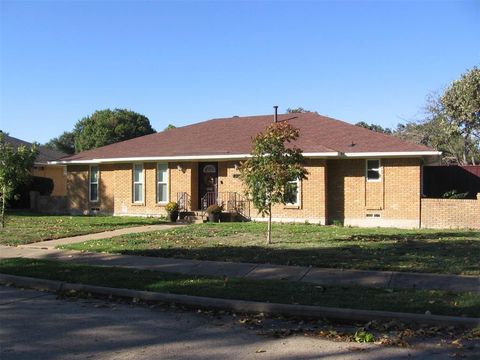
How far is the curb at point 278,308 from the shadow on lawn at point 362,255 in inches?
118

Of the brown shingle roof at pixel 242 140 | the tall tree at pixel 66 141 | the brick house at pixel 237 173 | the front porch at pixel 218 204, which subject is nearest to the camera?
the brick house at pixel 237 173

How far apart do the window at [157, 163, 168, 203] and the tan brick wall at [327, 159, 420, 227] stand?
7284mm

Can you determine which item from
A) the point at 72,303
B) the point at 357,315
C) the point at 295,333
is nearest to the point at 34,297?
the point at 72,303

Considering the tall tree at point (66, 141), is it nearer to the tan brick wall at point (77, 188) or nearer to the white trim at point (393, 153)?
the tan brick wall at point (77, 188)

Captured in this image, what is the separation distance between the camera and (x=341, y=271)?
381 inches

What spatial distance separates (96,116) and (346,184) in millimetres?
52370

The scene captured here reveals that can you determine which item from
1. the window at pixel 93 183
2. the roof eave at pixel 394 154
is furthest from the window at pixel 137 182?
the roof eave at pixel 394 154

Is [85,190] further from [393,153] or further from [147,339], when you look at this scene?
[147,339]

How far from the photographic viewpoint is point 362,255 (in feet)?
37.6

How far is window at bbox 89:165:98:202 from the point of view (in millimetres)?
26359

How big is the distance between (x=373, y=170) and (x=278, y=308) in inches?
562

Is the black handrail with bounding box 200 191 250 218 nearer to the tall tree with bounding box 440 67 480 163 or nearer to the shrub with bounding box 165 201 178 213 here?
the shrub with bounding box 165 201 178 213

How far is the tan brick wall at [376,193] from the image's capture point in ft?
65.2

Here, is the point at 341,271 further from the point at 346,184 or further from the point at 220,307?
the point at 346,184
